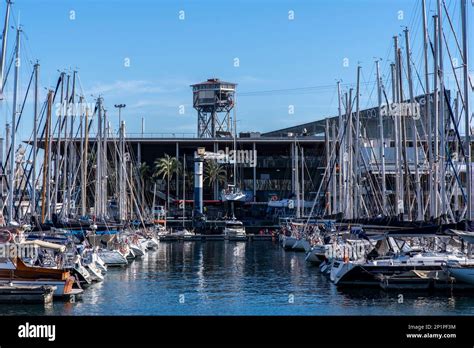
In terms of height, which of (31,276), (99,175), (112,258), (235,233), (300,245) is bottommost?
(300,245)

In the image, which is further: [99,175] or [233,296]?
[99,175]

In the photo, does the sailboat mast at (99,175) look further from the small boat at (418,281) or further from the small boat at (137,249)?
the small boat at (418,281)

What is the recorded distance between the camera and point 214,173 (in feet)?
460

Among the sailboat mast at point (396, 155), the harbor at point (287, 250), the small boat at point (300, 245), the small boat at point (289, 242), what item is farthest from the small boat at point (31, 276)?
the small boat at point (289, 242)

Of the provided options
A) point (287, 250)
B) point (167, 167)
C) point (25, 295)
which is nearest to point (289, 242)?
point (287, 250)

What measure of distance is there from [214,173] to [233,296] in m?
97.3

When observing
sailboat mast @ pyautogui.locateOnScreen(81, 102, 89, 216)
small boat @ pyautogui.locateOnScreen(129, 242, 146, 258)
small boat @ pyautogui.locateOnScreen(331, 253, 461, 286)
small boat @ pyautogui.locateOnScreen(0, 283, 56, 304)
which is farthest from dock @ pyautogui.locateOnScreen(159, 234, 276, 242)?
small boat @ pyautogui.locateOnScreen(0, 283, 56, 304)

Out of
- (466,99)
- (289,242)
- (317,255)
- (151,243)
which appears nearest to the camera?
(466,99)

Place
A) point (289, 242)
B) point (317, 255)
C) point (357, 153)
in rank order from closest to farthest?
point (317, 255) < point (357, 153) < point (289, 242)

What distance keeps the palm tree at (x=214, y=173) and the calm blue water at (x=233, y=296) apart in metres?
75.4

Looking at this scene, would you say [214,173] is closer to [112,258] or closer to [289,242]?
[289,242]
